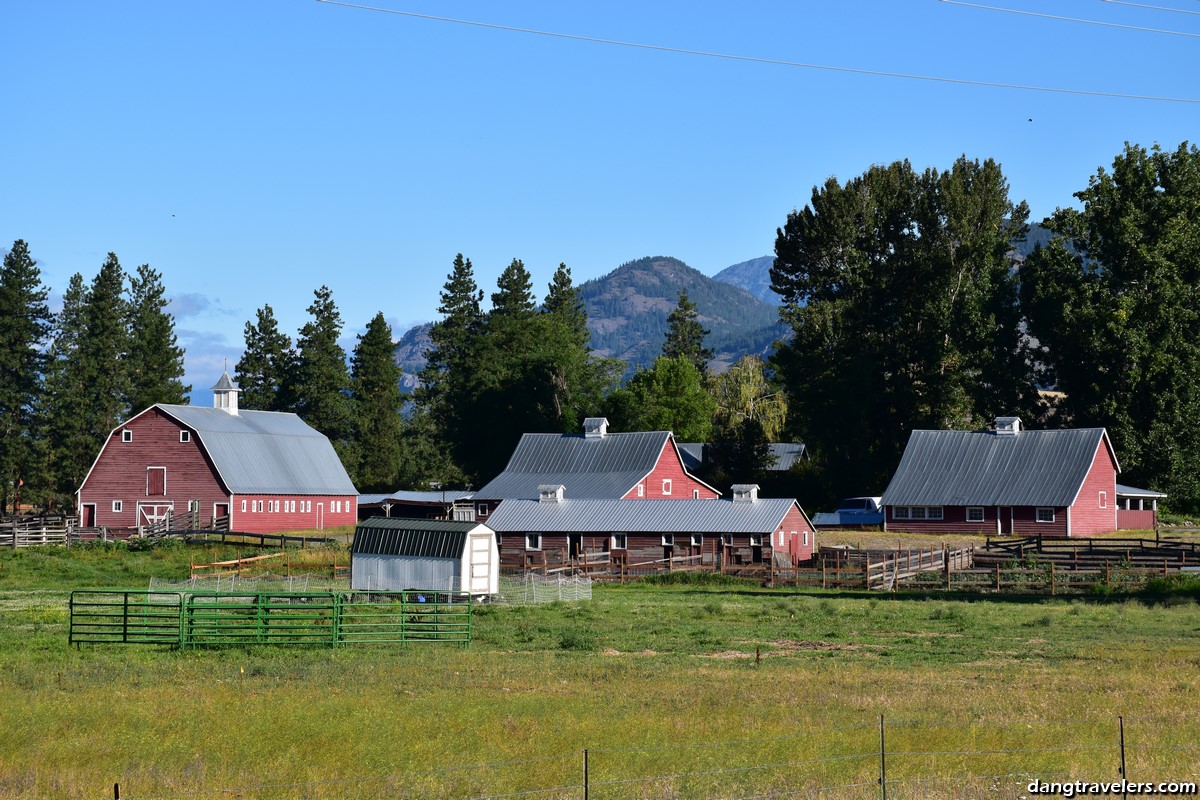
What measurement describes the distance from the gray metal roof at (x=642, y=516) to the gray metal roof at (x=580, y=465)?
9200 millimetres

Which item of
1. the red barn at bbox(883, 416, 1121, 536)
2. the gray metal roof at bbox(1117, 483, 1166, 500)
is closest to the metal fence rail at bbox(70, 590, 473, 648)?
the red barn at bbox(883, 416, 1121, 536)

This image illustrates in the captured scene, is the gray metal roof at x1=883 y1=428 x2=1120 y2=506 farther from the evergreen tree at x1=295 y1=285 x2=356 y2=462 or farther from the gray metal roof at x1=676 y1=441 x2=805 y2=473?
the evergreen tree at x1=295 y1=285 x2=356 y2=462

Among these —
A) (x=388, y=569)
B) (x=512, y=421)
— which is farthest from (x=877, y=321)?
(x=388, y=569)

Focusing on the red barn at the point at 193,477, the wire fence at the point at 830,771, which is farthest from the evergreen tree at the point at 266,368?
the wire fence at the point at 830,771

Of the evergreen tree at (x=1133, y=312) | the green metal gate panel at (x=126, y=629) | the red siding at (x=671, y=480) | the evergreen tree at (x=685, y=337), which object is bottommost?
the green metal gate panel at (x=126, y=629)

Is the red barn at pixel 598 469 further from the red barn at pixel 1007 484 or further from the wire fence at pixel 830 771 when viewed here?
the wire fence at pixel 830 771

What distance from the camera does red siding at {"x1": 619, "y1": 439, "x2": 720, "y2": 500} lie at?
8194 centimetres

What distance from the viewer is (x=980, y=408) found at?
293ft

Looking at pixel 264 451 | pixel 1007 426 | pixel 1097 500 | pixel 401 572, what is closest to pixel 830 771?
pixel 401 572

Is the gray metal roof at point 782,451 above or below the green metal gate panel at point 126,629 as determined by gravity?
above

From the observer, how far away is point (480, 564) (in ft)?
167

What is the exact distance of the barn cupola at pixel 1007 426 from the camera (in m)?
83.0

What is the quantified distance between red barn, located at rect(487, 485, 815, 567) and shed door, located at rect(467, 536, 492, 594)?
13.8 metres

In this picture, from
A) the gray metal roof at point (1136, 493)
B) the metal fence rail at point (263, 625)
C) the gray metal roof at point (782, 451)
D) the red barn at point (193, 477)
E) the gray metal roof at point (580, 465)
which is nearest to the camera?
the metal fence rail at point (263, 625)
